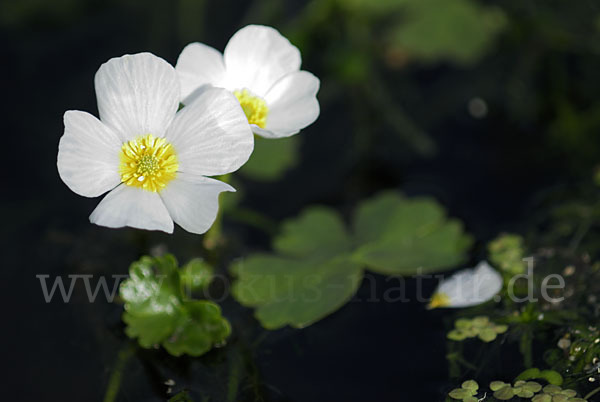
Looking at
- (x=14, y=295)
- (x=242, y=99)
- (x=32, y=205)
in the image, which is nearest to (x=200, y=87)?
(x=242, y=99)

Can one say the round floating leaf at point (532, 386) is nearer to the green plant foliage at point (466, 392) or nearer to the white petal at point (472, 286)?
the green plant foliage at point (466, 392)

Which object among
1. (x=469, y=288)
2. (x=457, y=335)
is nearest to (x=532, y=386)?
(x=457, y=335)

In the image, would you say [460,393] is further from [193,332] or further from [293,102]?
[293,102]

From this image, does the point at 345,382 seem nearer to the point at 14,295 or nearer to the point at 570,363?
the point at 570,363

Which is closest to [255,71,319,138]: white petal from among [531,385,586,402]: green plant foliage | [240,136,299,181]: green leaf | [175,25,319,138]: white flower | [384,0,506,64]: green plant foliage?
[175,25,319,138]: white flower

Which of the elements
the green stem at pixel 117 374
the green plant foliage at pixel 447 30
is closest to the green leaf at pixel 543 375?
the green stem at pixel 117 374

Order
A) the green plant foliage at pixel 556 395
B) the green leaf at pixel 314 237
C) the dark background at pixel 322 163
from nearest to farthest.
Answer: the green plant foliage at pixel 556 395, the dark background at pixel 322 163, the green leaf at pixel 314 237

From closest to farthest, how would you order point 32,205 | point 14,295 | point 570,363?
1. point 570,363
2. point 14,295
3. point 32,205

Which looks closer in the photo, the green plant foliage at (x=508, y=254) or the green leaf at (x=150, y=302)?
the green leaf at (x=150, y=302)
